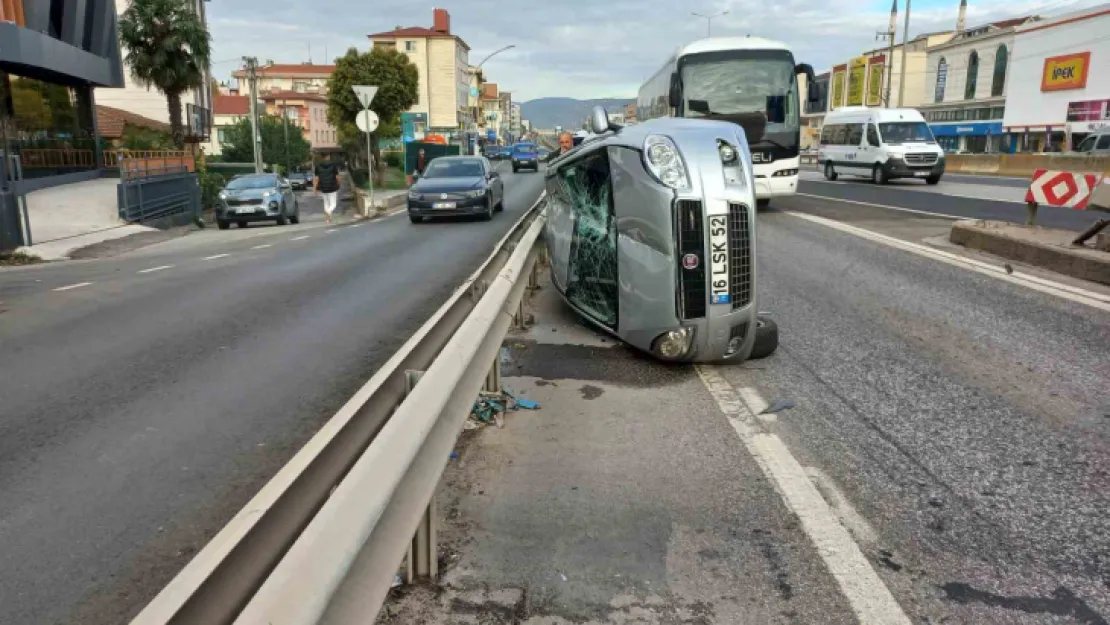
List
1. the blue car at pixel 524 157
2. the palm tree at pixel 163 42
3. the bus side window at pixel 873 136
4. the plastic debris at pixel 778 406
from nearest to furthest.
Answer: the plastic debris at pixel 778 406 < the bus side window at pixel 873 136 < the palm tree at pixel 163 42 < the blue car at pixel 524 157

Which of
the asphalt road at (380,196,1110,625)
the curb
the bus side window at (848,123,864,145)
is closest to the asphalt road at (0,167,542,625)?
the asphalt road at (380,196,1110,625)

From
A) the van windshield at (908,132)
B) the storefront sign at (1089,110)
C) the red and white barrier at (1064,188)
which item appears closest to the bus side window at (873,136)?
the van windshield at (908,132)

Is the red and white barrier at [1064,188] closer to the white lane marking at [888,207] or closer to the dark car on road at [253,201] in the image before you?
the white lane marking at [888,207]

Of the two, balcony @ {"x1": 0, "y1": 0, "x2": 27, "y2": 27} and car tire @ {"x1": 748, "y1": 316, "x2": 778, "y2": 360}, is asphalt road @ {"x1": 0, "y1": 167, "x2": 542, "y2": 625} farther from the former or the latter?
balcony @ {"x1": 0, "y1": 0, "x2": 27, "y2": 27}

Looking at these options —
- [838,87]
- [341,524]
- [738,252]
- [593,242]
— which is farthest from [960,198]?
[838,87]

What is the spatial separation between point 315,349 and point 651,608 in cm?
468

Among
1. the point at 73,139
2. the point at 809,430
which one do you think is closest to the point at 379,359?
the point at 809,430

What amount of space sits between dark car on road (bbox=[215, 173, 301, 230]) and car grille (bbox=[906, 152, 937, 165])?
20385 mm

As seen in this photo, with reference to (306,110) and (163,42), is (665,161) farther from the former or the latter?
(306,110)

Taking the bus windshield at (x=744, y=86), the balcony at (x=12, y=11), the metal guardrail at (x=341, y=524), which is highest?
the balcony at (x=12, y=11)

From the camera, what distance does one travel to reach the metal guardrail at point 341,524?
169 cm

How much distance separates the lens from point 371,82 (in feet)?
192

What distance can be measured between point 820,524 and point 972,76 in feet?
277

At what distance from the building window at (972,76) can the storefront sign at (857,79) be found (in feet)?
66.9
